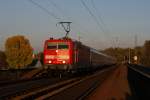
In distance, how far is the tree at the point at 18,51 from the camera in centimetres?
9517

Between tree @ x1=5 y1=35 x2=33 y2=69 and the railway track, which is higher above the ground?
tree @ x1=5 y1=35 x2=33 y2=69

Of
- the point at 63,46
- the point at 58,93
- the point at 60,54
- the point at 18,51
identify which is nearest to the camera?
the point at 58,93

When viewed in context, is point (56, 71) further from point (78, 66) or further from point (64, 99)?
point (64, 99)

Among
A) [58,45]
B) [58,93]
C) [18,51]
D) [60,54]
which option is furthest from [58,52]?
[18,51]

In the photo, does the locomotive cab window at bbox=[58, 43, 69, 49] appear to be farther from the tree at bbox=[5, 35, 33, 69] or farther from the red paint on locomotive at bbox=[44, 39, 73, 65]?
the tree at bbox=[5, 35, 33, 69]

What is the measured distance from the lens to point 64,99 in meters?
18.2

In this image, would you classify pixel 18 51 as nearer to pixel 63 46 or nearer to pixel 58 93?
pixel 63 46

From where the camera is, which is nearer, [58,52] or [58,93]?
[58,93]

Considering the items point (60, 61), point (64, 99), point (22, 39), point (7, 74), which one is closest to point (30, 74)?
point (7, 74)

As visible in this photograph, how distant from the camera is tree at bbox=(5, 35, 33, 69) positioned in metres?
95.2

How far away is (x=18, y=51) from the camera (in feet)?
319

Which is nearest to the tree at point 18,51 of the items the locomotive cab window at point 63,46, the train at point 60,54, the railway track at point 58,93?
the train at point 60,54

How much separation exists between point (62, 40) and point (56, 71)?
2848 millimetres

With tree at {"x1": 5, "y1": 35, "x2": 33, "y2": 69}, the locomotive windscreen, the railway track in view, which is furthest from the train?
tree at {"x1": 5, "y1": 35, "x2": 33, "y2": 69}
